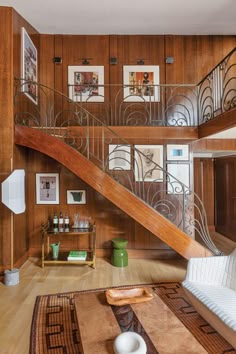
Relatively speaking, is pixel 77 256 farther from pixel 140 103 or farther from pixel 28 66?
pixel 28 66

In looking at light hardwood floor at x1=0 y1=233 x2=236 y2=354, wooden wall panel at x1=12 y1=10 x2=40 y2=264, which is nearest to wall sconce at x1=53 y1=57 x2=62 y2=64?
wooden wall panel at x1=12 y1=10 x2=40 y2=264

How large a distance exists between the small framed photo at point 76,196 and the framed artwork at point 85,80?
206 centimetres

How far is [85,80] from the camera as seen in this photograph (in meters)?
5.67

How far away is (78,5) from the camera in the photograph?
456cm

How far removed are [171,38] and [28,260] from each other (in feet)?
18.7

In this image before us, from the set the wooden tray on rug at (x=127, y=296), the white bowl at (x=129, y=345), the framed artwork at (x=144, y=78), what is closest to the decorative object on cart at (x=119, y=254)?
the wooden tray on rug at (x=127, y=296)

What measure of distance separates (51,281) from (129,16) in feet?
16.6

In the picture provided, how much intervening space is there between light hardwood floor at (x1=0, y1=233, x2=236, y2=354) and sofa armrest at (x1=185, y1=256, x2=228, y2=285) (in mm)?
1104

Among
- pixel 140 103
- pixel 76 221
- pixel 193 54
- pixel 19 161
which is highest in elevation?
pixel 193 54

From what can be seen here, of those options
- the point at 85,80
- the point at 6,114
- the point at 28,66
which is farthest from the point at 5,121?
the point at 85,80

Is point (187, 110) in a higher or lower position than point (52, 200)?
higher

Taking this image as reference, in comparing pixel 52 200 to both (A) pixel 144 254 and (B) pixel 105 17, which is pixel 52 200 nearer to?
(A) pixel 144 254

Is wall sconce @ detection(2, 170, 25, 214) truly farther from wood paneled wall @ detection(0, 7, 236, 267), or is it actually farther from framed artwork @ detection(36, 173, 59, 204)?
framed artwork @ detection(36, 173, 59, 204)

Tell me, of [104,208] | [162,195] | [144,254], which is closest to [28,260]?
[104,208]
